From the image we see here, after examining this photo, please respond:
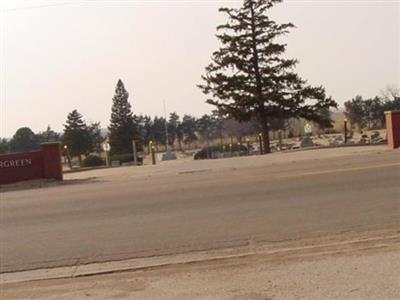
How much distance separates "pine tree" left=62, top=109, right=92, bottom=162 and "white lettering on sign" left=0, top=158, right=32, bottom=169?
4625cm

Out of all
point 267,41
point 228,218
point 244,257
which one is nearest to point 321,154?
point 267,41

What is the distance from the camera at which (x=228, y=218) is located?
9805 mm

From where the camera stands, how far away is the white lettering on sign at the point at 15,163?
2341 cm

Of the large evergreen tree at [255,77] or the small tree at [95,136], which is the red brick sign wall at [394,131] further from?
the small tree at [95,136]

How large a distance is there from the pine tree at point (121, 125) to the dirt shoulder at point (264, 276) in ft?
206

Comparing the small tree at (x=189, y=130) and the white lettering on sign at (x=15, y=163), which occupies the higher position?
the small tree at (x=189, y=130)

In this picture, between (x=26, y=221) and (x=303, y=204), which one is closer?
(x=303, y=204)

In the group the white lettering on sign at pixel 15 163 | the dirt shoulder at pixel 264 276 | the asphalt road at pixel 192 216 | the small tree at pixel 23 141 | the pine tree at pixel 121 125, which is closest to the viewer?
the dirt shoulder at pixel 264 276

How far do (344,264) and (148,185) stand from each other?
34.6 ft

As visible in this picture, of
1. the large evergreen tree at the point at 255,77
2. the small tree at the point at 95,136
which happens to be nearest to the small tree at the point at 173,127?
the small tree at the point at 95,136

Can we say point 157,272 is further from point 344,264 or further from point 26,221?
point 26,221

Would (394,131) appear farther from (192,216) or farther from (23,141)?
(23,141)

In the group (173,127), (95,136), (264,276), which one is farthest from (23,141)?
(264,276)

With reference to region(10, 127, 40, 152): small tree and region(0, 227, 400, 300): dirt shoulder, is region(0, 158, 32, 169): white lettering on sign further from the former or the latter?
region(10, 127, 40, 152): small tree
